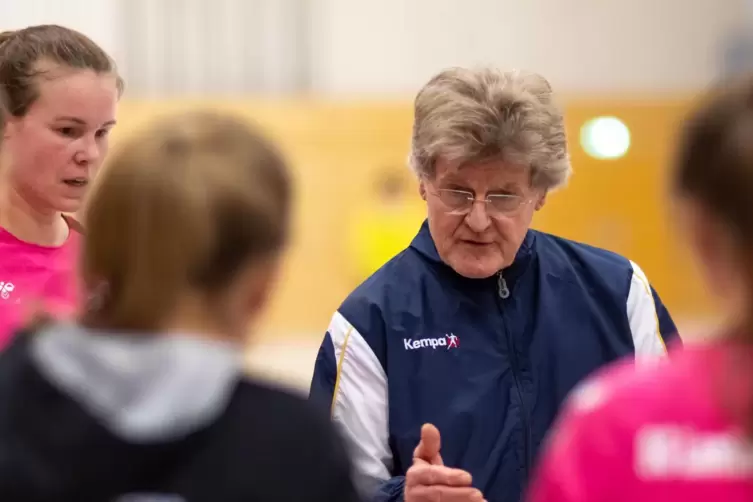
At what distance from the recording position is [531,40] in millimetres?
7691

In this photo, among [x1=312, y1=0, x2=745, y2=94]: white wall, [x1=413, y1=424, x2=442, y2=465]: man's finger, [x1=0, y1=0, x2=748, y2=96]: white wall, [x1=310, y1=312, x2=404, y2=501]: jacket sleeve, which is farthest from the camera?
[x1=312, y1=0, x2=745, y2=94]: white wall

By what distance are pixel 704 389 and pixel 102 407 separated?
57 cm

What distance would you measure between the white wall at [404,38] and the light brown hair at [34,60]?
508 cm

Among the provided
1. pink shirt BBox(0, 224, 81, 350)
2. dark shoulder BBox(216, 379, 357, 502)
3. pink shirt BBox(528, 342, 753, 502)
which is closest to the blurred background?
pink shirt BBox(0, 224, 81, 350)

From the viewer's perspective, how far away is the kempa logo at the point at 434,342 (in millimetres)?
1849

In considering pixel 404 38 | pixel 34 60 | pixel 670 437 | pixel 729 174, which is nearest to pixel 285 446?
pixel 670 437

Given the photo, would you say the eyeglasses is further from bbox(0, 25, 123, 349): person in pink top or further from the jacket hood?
the jacket hood

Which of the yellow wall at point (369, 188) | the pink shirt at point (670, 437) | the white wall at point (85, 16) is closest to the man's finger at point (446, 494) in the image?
the pink shirt at point (670, 437)

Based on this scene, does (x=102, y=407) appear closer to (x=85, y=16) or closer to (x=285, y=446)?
(x=285, y=446)

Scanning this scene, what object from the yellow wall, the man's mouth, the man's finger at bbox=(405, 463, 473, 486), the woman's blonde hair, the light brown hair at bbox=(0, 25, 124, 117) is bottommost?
the yellow wall

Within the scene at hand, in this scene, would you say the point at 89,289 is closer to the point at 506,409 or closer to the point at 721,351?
the point at 721,351

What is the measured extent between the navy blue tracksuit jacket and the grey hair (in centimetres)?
18

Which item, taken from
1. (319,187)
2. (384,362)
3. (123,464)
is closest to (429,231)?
(384,362)

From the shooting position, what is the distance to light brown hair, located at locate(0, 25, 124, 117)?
6.20ft
